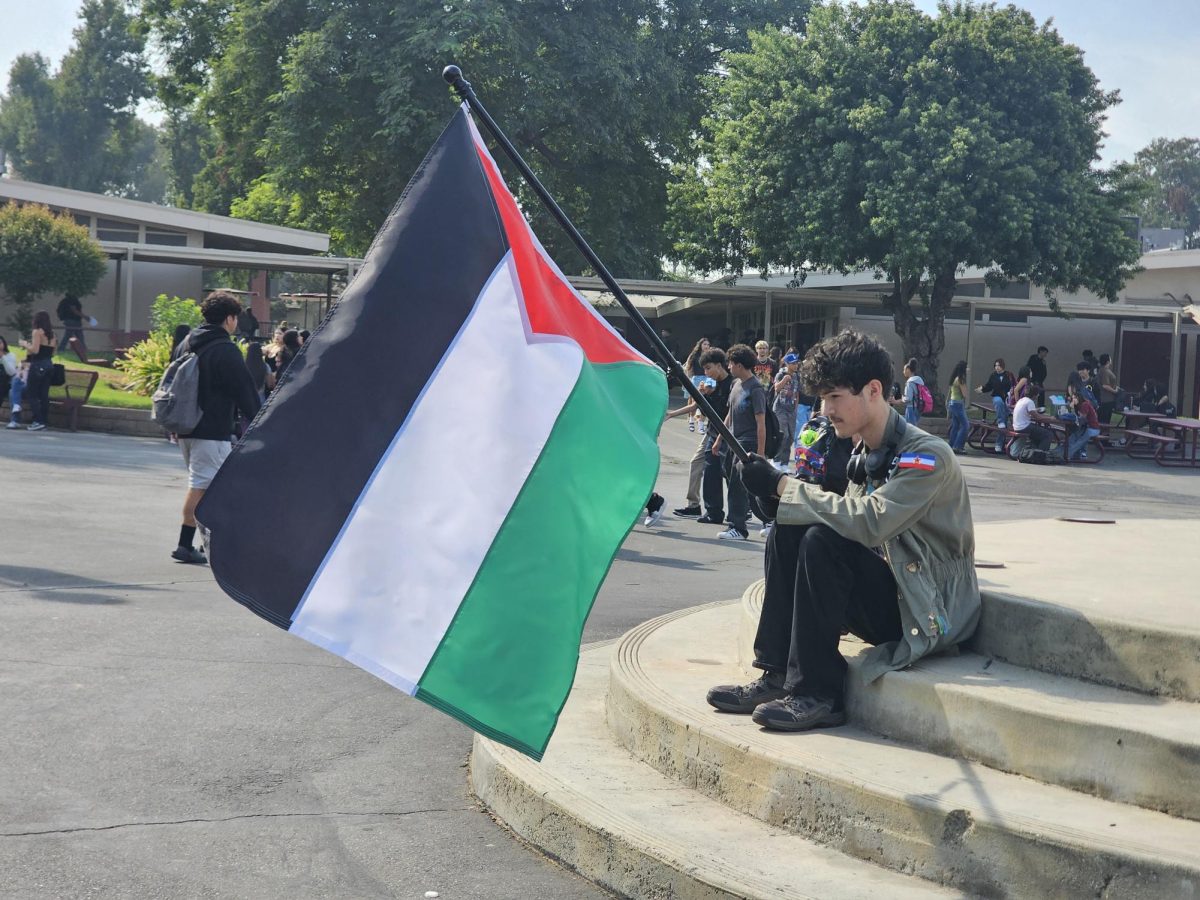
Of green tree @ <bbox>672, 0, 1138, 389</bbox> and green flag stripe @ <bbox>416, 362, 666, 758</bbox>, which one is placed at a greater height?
green tree @ <bbox>672, 0, 1138, 389</bbox>

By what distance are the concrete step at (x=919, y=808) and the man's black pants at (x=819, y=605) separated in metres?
0.23

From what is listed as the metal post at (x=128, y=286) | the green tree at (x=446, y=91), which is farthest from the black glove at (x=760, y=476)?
the metal post at (x=128, y=286)

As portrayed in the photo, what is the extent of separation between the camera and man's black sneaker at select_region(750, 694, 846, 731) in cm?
450

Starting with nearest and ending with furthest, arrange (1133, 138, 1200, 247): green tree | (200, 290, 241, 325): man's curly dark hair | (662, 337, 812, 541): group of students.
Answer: (200, 290, 241, 325): man's curly dark hair
(662, 337, 812, 541): group of students
(1133, 138, 1200, 247): green tree

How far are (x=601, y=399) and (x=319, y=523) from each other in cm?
93

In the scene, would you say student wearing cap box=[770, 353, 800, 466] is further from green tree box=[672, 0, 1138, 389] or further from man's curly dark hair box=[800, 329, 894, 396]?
man's curly dark hair box=[800, 329, 894, 396]

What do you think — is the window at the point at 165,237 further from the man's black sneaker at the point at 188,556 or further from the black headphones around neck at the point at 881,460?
the black headphones around neck at the point at 881,460

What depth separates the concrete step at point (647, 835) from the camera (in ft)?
12.3

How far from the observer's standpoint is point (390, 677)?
348cm

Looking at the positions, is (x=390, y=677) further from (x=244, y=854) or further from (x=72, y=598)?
(x=72, y=598)

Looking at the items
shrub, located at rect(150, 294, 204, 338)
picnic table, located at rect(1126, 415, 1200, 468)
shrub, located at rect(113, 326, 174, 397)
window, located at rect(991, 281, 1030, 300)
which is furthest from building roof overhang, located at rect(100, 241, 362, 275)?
window, located at rect(991, 281, 1030, 300)

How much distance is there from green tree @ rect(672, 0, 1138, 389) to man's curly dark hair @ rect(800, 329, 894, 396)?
2470 centimetres

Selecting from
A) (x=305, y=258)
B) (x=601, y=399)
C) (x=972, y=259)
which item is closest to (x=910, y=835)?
(x=601, y=399)

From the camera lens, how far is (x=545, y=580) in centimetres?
362
